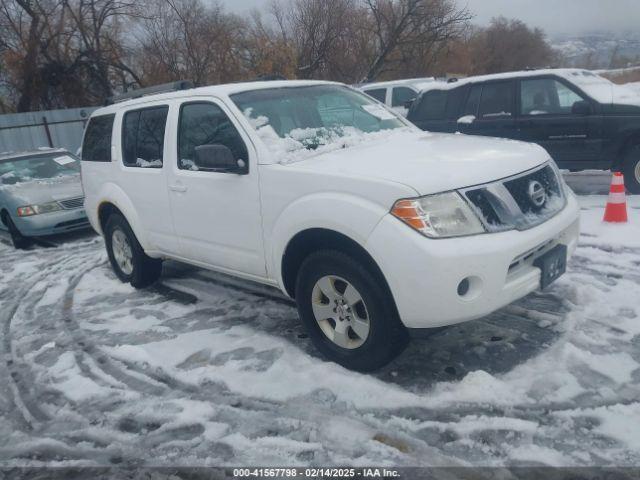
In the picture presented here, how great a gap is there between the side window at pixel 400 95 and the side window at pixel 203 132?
9.00m

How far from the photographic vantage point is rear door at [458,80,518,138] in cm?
780

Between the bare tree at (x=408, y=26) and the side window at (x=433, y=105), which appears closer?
the side window at (x=433, y=105)

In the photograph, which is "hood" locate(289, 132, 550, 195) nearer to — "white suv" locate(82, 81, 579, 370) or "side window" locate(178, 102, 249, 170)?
"white suv" locate(82, 81, 579, 370)

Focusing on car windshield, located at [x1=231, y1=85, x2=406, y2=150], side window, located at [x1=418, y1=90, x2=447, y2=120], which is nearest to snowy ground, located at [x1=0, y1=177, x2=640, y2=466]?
car windshield, located at [x1=231, y1=85, x2=406, y2=150]

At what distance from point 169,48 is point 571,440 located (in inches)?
1014

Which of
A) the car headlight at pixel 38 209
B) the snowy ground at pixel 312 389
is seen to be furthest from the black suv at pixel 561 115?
the car headlight at pixel 38 209

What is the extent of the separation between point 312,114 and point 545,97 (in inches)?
196

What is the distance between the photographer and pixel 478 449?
2588mm

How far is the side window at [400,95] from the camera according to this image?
1245 centimetres

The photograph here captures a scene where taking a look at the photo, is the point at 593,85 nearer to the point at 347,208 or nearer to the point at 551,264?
the point at 551,264

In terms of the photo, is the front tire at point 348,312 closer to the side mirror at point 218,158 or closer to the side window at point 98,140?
the side mirror at point 218,158

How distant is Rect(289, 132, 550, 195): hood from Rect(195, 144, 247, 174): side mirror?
46 cm

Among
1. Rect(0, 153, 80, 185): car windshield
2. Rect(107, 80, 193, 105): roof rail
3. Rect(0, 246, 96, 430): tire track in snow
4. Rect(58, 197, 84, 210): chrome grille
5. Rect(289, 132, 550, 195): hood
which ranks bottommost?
Rect(0, 246, 96, 430): tire track in snow

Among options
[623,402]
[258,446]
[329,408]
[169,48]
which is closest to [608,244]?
[623,402]
